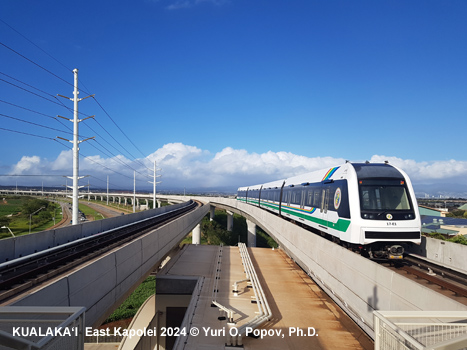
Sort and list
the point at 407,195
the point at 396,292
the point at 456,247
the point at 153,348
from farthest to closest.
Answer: the point at 153,348, the point at 407,195, the point at 456,247, the point at 396,292

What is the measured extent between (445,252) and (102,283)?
410 inches

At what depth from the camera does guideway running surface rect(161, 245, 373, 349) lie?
8875 millimetres

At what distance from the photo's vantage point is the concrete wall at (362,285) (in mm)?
5949

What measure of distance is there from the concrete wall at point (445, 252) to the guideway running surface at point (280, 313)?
368 centimetres

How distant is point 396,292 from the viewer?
6594mm

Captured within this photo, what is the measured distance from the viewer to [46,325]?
13.0 ft

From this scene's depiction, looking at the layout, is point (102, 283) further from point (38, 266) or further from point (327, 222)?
point (327, 222)

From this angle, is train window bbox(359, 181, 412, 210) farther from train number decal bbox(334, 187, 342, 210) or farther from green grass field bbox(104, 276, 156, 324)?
green grass field bbox(104, 276, 156, 324)

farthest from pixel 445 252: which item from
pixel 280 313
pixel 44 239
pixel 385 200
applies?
pixel 44 239

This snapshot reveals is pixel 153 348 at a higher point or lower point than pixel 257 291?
lower

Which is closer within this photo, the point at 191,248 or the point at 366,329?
the point at 366,329

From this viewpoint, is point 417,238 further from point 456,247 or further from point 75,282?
point 75,282

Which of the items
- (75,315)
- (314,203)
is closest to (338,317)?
(314,203)

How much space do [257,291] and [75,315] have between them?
9.97 m
